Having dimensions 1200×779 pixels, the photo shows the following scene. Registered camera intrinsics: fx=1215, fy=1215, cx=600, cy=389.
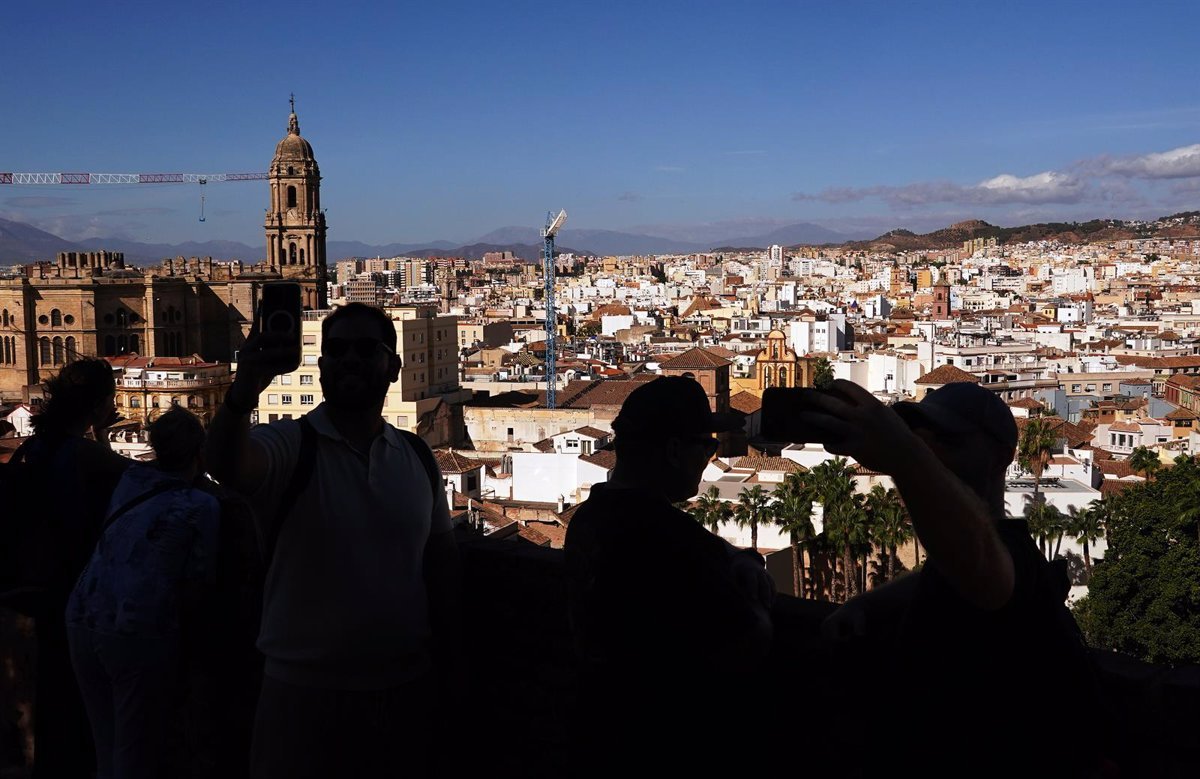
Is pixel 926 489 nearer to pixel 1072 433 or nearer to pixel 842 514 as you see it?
pixel 842 514

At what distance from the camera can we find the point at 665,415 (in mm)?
2320

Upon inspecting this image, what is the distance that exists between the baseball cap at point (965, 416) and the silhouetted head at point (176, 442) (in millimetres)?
1978

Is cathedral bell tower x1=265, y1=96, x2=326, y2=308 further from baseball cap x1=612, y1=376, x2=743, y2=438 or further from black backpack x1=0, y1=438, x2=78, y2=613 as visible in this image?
baseball cap x1=612, y1=376, x2=743, y2=438

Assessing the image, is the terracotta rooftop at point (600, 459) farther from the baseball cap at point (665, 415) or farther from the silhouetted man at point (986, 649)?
the silhouetted man at point (986, 649)

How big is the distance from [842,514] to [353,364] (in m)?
20.2

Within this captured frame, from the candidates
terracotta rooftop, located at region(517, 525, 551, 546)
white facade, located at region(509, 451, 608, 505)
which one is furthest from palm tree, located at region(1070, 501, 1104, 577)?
white facade, located at region(509, 451, 608, 505)

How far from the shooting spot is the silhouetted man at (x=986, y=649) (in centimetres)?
188

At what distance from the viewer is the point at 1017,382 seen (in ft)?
154

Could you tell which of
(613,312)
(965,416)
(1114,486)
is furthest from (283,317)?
(613,312)

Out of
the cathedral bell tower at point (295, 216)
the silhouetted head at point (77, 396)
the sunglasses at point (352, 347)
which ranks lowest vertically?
the silhouetted head at point (77, 396)

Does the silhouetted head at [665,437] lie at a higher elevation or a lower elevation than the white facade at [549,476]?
higher

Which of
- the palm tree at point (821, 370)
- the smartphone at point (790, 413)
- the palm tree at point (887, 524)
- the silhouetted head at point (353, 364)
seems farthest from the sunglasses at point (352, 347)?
the palm tree at point (821, 370)

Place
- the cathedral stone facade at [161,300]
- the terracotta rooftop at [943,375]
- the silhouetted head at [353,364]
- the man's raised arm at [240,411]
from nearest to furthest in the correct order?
the man's raised arm at [240,411]
the silhouetted head at [353,364]
the terracotta rooftop at [943,375]
the cathedral stone facade at [161,300]

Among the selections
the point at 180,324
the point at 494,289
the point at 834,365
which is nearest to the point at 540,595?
the point at 834,365
